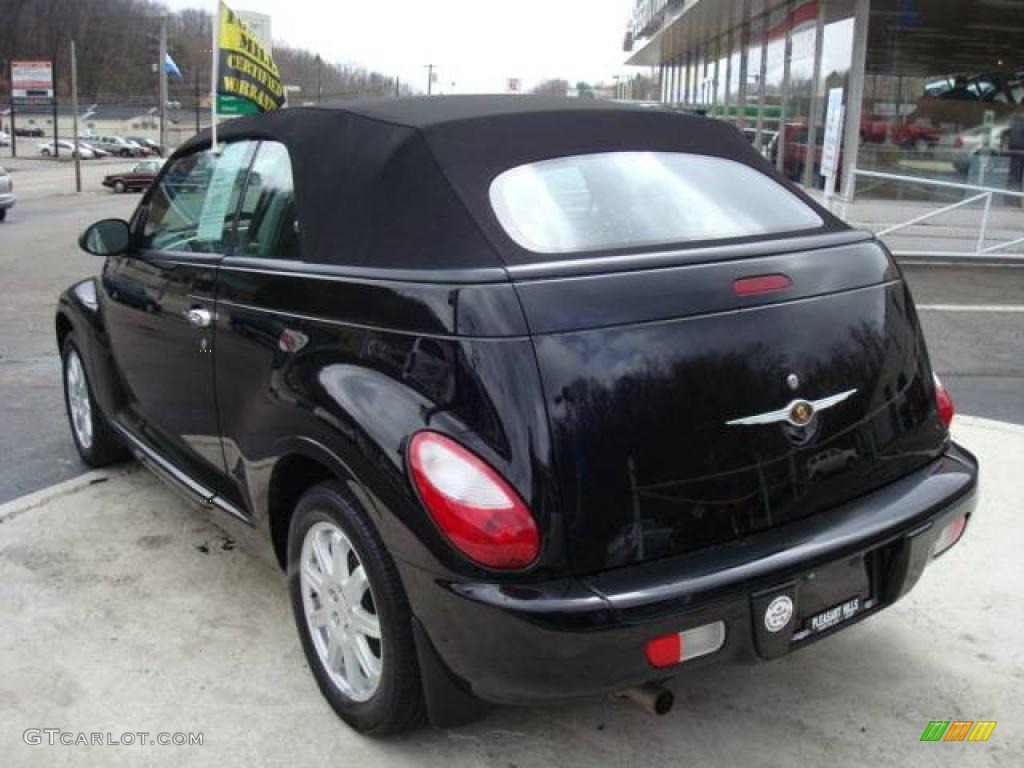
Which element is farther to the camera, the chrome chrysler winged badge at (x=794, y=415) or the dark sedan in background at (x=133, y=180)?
the dark sedan in background at (x=133, y=180)

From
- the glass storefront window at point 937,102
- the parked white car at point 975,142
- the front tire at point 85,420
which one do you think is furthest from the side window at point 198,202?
the parked white car at point 975,142

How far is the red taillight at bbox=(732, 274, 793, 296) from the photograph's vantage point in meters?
2.45

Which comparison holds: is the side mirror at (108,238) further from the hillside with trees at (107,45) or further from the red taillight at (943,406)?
the hillside with trees at (107,45)

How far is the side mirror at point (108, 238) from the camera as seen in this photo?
397cm

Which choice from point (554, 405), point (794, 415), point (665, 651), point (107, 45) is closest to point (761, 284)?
point (794, 415)

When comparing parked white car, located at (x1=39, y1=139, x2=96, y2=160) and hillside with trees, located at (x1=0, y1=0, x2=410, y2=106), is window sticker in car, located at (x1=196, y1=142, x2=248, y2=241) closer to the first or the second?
parked white car, located at (x1=39, y1=139, x2=96, y2=160)

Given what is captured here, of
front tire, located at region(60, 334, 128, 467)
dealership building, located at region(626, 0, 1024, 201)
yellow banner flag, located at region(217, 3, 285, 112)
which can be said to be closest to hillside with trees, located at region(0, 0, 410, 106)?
dealership building, located at region(626, 0, 1024, 201)

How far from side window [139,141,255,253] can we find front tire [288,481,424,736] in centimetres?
117

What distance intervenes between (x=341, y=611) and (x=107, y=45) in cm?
14024

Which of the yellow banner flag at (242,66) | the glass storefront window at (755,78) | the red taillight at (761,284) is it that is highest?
the glass storefront window at (755,78)

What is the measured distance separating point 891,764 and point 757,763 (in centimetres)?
35

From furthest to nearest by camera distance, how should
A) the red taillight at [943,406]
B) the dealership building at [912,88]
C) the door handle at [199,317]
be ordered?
the dealership building at [912,88] < the door handle at [199,317] < the red taillight at [943,406]

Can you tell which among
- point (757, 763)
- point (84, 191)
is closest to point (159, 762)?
point (757, 763)

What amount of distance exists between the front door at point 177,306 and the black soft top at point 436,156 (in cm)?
44
